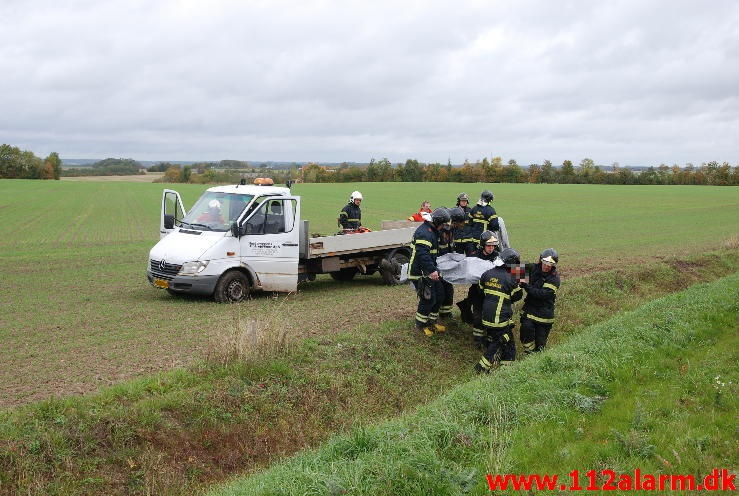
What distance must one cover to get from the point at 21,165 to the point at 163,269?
87720mm

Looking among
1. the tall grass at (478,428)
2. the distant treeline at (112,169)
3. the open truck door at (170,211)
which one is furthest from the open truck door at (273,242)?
the distant treeline at (112,169)

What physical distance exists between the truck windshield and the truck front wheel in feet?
3.19

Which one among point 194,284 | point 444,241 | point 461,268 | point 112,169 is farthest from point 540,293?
point 112,169

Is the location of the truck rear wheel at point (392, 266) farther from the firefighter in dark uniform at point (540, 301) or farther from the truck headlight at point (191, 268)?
the firefighter in dark uniform at point (540, 301)

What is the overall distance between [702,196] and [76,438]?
6990cm

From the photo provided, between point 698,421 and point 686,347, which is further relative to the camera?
point 686,347

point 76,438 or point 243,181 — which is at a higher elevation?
point 243,181

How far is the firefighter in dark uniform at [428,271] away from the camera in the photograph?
9844 mm

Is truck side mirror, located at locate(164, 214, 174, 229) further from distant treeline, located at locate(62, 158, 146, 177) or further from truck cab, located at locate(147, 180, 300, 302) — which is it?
distant treeline, located at locate(62, 158, 146, 177)

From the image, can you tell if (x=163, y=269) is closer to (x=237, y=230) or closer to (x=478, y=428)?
(x=237, y=230)

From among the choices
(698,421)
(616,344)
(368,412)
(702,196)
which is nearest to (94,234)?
(368,412)

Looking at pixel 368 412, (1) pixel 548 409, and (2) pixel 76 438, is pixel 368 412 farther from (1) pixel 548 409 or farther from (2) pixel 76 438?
(2) pixel 76 438

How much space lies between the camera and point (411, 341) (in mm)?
9922

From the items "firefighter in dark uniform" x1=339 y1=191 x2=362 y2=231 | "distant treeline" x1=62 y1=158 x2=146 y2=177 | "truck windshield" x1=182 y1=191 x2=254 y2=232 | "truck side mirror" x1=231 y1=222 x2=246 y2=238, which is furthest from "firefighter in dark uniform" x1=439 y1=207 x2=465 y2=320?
"distant treeline" x1=62 y1=158 x2=146 y2=177
